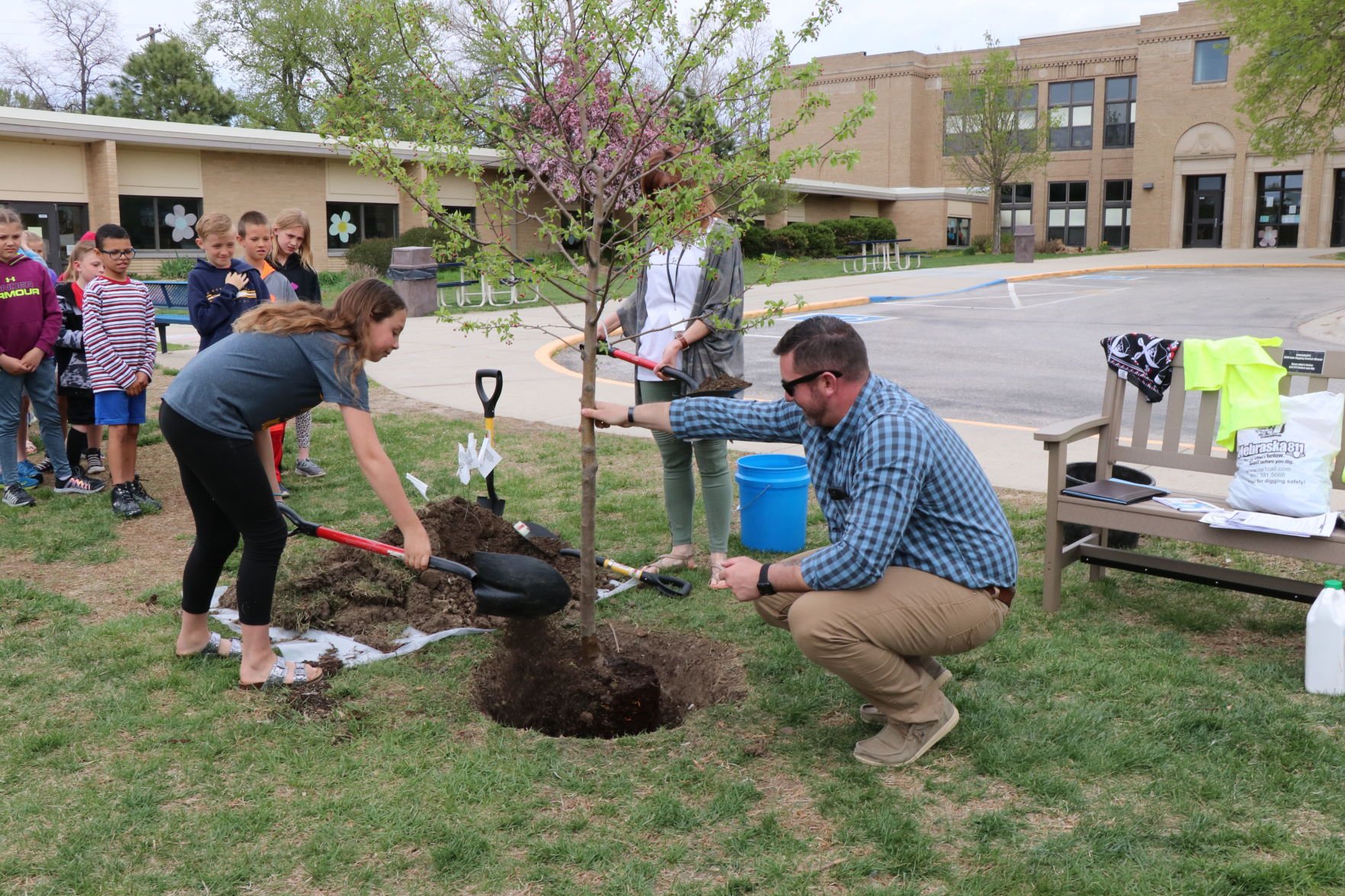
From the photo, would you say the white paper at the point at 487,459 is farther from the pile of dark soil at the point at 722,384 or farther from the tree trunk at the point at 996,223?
the tree trunk at the point at 996,223

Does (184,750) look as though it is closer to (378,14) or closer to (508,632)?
(508,632)

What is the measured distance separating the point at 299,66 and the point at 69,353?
149ft

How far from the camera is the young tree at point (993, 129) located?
135 ft

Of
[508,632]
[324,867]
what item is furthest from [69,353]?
[324,867]

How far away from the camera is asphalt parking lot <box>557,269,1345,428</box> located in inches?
413

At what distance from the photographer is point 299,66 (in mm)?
48219

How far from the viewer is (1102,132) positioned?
46.6 m

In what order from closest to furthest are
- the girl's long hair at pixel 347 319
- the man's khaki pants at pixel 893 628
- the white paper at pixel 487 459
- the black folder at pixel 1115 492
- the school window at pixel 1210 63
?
1. the man's khaki pants at pixel 893 628
2. the girl's long hair at pixel 347 319
3. the black folder at pixel 1115 492
4. the white paper at pixel 487 459
5. the school window at pixel 1210 63

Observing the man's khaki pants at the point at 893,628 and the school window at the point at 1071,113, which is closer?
the man's khaki pants at the point at 893,628

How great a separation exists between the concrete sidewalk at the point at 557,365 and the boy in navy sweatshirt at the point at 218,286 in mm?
1510

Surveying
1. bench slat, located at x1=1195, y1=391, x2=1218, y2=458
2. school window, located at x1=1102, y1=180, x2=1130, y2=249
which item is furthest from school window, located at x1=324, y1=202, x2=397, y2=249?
school window, located at x1=1102, y1=180, x2=1130, y2=249

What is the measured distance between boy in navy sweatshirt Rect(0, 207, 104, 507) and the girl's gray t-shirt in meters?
3.78

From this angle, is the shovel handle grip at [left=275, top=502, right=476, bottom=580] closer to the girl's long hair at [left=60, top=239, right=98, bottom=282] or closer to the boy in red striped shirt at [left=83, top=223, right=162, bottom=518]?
the boy in red striped shirt at [left=83, top=223, right=162, bottom=518]

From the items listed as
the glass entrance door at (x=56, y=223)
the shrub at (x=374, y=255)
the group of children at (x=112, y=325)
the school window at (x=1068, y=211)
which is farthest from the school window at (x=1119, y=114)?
the group of children at (x=112, y=325)
